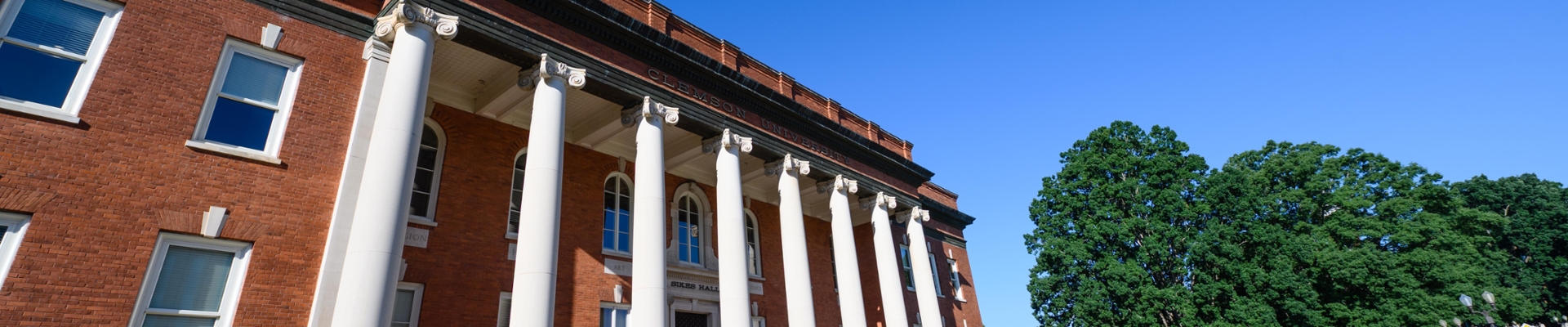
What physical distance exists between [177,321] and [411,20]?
480 cm

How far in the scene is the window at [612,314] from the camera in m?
14.2

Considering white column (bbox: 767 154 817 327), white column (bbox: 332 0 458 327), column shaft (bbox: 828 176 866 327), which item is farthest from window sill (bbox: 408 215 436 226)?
column shaft (bbox: 828 176 866 327)

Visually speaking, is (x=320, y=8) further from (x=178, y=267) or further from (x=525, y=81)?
(x=178, y=267)

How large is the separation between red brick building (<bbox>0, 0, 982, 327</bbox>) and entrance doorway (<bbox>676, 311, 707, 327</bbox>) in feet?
0.20

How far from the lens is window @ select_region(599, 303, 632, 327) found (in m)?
14.2

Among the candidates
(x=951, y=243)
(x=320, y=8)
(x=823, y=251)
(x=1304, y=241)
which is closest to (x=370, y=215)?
(x=320, y=8)

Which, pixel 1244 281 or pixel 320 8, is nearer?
pixel 320 8

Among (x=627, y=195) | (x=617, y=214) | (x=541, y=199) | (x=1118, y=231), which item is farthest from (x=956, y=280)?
(x=541, y=199)

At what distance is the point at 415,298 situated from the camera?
1149 centimetres

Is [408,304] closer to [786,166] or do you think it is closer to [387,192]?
[387,192]

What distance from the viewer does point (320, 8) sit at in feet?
33.8

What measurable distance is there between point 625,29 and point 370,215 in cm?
648

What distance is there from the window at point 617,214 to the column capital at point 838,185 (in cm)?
547

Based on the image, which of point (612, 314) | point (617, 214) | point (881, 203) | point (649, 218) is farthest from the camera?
point (881, 203)
